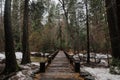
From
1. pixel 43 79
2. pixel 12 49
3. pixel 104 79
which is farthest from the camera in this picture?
pixel 12 49

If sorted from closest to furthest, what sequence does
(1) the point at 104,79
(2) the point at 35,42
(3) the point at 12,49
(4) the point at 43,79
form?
(4) the point at 43,79 < (1) the point at 104,79 < (3) the point at 12,49 < (2) the point at 35,42

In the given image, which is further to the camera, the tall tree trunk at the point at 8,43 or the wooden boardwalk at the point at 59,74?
the tall tree trunk at the point at 8,43

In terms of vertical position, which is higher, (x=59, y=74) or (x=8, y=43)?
(x=8, y=43)

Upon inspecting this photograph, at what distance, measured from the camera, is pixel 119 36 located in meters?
14.6

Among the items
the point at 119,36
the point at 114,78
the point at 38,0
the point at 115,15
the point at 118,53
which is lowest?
the point at 114,78

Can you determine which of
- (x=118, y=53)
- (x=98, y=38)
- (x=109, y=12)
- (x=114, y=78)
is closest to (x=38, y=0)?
(x=109, y=12)

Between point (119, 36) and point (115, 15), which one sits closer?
point (119, 36)

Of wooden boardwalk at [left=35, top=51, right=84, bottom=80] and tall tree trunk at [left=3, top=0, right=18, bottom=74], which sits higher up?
tall tree trunk at [left=3, top=0, right=18, bottom=74]

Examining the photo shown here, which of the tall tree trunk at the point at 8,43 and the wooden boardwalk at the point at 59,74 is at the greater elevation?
the tall tree trunk at the point at 8,43

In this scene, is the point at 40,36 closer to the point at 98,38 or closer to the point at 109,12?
the point at 98,38

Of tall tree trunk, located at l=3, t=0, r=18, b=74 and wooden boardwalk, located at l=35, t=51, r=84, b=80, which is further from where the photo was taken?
tall tree trunk, located at l=3, t=0, r=18, b=74

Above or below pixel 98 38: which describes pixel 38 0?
above

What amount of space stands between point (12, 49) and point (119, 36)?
7633mm

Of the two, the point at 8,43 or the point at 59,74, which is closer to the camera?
the point at 59,74
